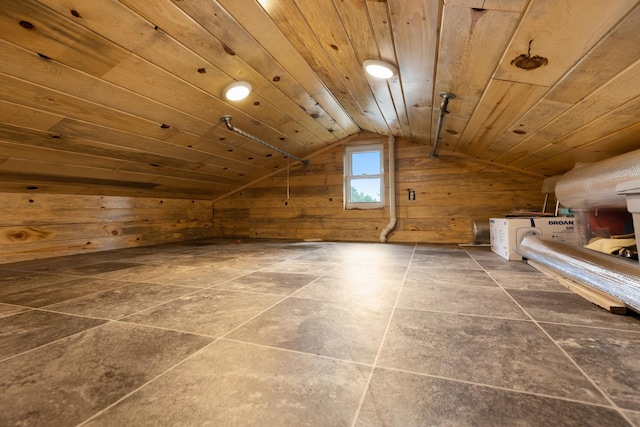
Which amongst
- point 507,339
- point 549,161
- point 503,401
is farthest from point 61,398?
point 549,161

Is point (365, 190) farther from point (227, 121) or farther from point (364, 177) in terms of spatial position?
point (227, 121)

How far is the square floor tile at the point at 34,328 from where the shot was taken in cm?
77

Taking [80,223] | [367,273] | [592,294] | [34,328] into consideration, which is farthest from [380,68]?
[80,223]

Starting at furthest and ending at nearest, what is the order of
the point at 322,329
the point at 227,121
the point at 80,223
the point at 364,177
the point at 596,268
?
the point at 364,177, the point at 80,223, the point at 227,121, the point at 596,268, the point at 322,329

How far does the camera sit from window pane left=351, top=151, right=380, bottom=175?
3.74 metres

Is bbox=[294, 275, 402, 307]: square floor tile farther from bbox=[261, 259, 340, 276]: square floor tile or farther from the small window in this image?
the small window

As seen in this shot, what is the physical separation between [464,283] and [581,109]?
1038mm

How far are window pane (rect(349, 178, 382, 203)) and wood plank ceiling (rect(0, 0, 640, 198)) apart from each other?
123 centimetres

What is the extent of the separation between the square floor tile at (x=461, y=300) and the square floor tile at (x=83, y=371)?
0.81 meters

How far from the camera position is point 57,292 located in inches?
51.9

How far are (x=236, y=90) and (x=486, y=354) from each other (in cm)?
196

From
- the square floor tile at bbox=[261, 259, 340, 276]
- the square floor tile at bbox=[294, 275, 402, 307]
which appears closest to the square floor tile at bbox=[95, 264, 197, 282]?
the square floor tile at bbox=[261, 259, 340, 276]

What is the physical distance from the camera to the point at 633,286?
0.90 m

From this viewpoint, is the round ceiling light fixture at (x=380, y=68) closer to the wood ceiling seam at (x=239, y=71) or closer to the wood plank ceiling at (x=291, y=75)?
the wood plank ceiling at (x=291, y=75)
